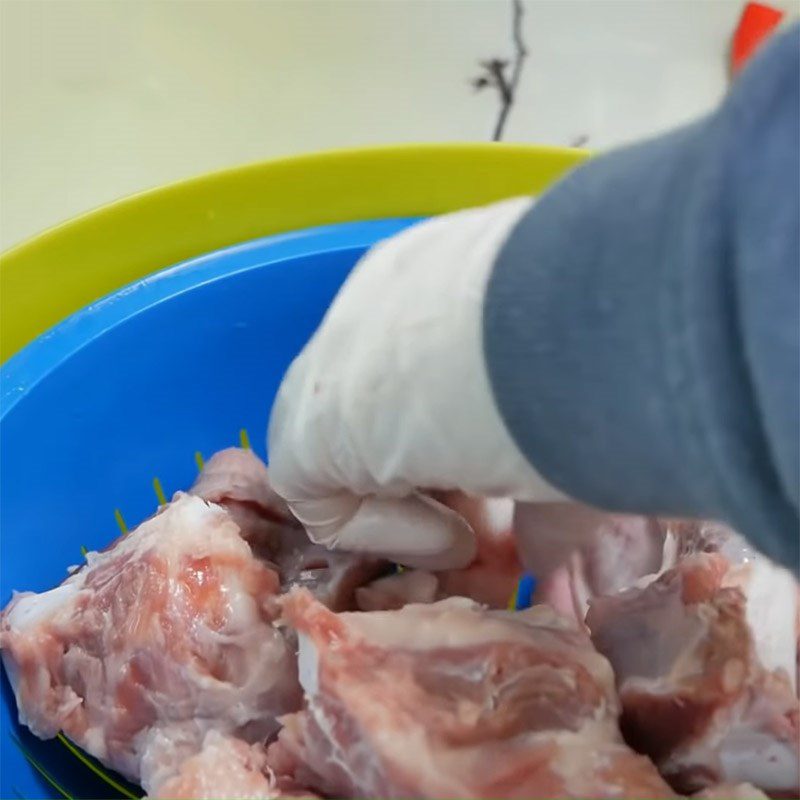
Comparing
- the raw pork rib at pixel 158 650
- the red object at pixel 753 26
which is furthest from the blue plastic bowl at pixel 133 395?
the red object at pixel 753 26

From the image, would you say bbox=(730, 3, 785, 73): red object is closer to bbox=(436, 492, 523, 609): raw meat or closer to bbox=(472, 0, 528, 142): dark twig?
bbox=(472, 0, 528, 142): dark twig

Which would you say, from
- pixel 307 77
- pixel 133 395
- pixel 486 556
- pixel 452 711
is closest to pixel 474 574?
pixel 486 556

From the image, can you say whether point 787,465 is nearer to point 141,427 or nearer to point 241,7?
point 141,427

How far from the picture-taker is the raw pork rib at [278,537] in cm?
64

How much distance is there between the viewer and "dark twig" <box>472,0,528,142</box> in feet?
3.69

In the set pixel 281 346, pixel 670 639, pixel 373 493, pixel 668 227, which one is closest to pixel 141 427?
pixel 281 346

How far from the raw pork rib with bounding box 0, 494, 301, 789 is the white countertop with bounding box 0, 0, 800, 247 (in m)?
0.52

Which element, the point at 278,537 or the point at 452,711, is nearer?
the point at 452,711

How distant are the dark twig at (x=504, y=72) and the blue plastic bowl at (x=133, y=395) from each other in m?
0.37

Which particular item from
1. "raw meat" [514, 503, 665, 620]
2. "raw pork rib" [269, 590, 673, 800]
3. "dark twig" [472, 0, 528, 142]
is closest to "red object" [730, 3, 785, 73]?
"dark twig" [472, 0, 528, 142]

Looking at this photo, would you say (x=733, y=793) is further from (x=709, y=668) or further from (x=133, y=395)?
(x=133, y=395)

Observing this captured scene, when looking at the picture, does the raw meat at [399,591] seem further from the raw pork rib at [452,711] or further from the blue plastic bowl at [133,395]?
the blue plastic bowl at [133,395]

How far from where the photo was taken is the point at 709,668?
1.74 feet

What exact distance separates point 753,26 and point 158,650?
941mm
